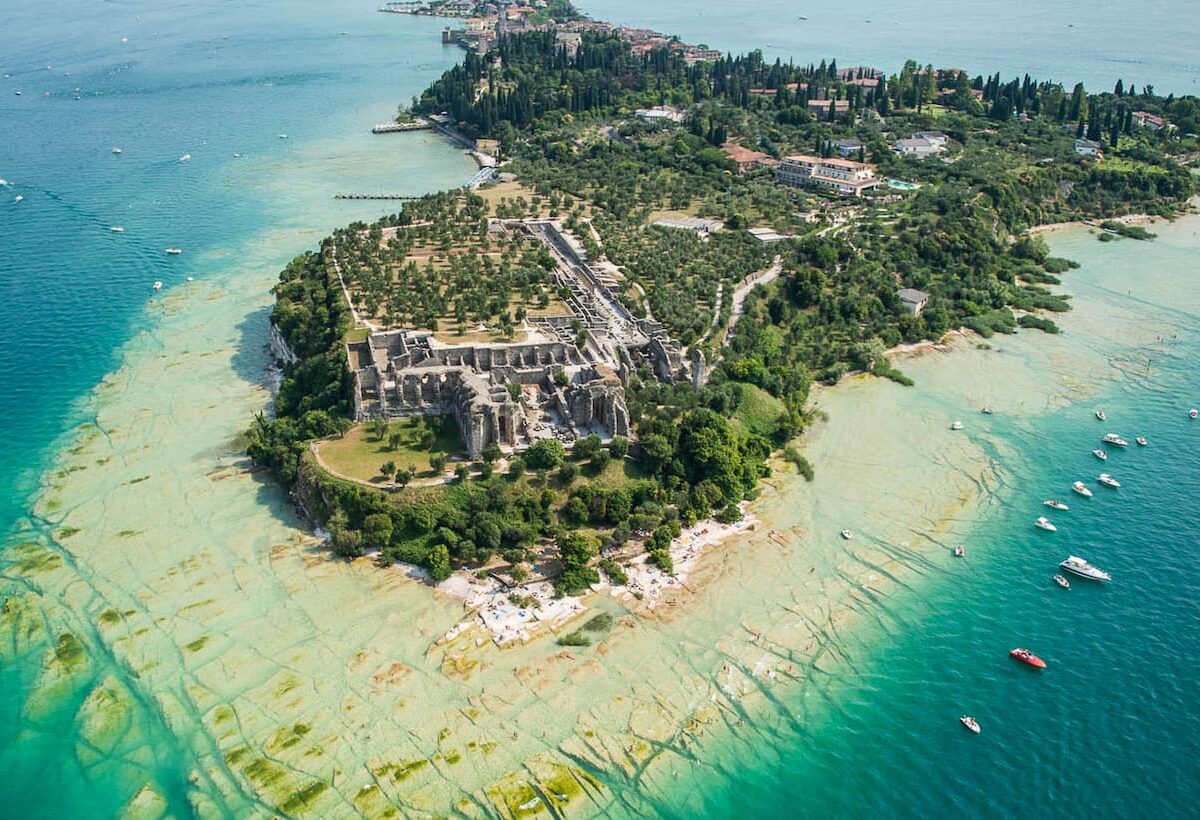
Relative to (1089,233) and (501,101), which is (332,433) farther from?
(501,101)

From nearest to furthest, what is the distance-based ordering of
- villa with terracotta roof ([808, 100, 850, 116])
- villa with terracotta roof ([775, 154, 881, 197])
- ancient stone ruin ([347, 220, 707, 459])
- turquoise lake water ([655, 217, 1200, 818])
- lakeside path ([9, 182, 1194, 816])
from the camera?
turquoise lake water ([655, 217, 1200, 818]) → lakeside path ([9, 182, 1194, 816]) → ancient stone ruin ([347, 220, 707, 459]) → villa with terracotta roof ([775, 154, 881, 197]) → villa with terracotta roof ([808, 100, 850, 116])

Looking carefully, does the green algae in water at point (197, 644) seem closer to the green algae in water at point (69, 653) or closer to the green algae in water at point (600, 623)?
the green algae in water at point (69, 653)

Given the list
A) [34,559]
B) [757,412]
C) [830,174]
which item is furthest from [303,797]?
[830,174]

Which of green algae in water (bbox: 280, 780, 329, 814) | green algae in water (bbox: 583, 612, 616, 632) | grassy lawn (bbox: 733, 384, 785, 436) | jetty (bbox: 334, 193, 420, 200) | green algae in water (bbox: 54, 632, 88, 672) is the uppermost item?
jetty (bbox: 334, 193, 420, 200)

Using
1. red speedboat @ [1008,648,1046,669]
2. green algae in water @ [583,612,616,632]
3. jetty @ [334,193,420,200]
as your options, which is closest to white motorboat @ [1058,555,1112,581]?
red speedboat @ [1008,648,1046,669]

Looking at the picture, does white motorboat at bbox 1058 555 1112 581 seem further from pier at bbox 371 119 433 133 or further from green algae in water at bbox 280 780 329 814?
pier at bbox 371 119 433 133
